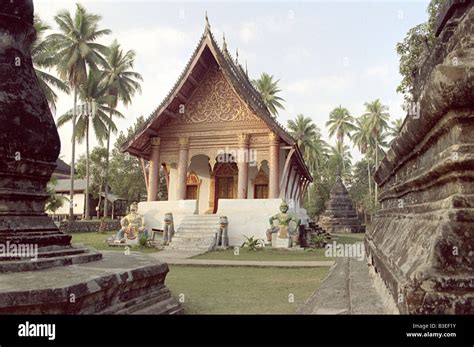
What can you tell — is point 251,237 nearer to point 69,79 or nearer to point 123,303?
point 123,303

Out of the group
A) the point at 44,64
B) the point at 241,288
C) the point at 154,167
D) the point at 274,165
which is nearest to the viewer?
the point at 241,288

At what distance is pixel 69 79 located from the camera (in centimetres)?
2923

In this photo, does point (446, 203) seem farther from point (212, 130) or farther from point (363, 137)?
point (363, 137)

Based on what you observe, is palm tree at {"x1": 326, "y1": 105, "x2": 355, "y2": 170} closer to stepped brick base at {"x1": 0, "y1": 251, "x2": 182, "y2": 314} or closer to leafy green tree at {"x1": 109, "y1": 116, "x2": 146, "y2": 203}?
leafy green tree at {"x1": 109, "y1": 116, "x2": 146, "y2": 203}

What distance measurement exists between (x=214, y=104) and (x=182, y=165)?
9.47ft

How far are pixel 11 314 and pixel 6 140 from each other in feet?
4.93

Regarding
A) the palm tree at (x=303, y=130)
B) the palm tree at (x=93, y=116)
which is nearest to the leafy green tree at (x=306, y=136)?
the palm tree at (x=303, y=130)

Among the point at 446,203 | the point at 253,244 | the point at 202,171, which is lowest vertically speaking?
the point at 253,244

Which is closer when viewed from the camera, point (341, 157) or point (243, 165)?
point (243, 165)

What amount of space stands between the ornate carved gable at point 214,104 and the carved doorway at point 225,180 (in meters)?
3.46

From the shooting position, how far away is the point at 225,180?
64.1ft

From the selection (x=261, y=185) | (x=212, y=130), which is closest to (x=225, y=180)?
(x=261, y=185)

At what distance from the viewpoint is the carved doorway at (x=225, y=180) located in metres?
19.3
